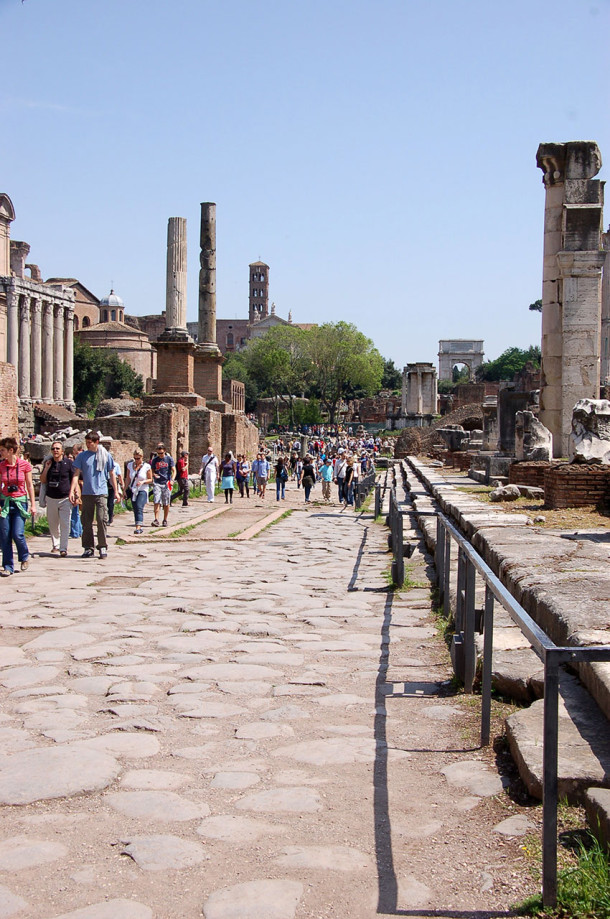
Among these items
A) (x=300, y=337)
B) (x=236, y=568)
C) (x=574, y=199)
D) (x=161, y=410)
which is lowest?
(x=236, y=568)

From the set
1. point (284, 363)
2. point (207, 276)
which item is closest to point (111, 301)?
point (284, 363)

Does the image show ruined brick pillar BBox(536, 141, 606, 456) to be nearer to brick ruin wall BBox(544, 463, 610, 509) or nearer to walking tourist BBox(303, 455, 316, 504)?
brick ruin wall BBox(544, 463, 610, 509)

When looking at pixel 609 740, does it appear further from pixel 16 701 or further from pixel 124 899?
pixel 16 701

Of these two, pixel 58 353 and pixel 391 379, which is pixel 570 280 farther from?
pixel 391 379

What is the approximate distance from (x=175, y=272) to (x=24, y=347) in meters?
38.1

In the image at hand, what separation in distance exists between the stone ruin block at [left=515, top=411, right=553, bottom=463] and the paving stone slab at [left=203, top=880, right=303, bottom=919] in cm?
1016

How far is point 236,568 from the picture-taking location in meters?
10.0

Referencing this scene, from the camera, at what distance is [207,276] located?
29344 millimetres

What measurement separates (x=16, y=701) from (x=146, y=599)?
3.12 m

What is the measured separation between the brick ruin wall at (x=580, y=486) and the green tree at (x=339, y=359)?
72363 millimetres

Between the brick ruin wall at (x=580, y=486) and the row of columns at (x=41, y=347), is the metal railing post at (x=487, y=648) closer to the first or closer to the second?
the brick ruin wall at (x=580, y=486)

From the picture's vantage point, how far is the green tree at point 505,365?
11531 cm

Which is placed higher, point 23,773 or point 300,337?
point 300,337

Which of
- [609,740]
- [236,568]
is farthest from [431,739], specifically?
[236,568]
